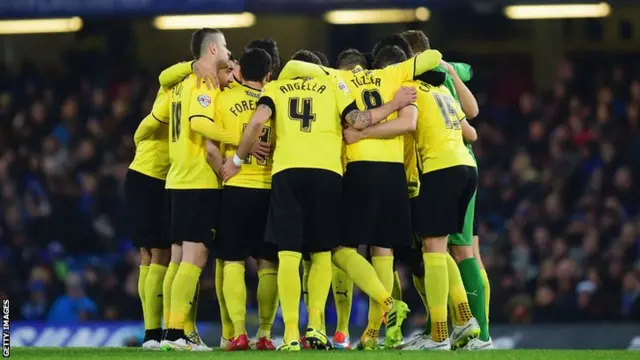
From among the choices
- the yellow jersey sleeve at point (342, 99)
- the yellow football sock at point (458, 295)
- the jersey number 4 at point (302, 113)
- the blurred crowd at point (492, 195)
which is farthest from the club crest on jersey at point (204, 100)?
the blurred crowd at point (492, 195)

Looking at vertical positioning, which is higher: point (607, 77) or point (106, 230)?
point (607, 77)

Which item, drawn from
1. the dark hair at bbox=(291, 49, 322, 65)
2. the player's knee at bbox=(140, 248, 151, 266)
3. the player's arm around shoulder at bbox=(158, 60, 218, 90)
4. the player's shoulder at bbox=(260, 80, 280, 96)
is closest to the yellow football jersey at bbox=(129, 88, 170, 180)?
the player's arm around shoulder at bbox=(158, 60, 218, 90)

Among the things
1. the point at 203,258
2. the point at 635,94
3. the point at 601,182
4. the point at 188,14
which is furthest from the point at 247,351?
the point at 635,94

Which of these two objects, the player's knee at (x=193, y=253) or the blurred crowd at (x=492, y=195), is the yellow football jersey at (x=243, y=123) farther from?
the blurred crowd at (x=492, y=195)

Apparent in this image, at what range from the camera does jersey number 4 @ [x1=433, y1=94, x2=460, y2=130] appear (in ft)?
32.0

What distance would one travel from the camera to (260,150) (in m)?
9.81

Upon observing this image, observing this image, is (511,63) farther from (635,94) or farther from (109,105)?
(109,105)

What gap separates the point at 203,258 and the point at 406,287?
6776 millimetres

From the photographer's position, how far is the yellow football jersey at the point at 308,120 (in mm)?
9375

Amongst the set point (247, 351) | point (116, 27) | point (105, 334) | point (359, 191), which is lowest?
point (105, 334)

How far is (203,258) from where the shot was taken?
33.0 ft

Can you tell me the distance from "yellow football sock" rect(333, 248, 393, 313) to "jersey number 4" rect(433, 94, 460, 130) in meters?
1.11

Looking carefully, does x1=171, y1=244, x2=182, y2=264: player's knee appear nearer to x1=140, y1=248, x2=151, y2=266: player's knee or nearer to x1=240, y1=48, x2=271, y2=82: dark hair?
x1=140, y1=248, x2=151, y2=266: player's knee

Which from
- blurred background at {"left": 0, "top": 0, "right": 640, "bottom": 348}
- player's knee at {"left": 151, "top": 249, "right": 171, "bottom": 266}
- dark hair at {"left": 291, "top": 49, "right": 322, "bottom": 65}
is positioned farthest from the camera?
blurred background at {"left": 0, "top": 0, "right": 640, "bottom": 348}
